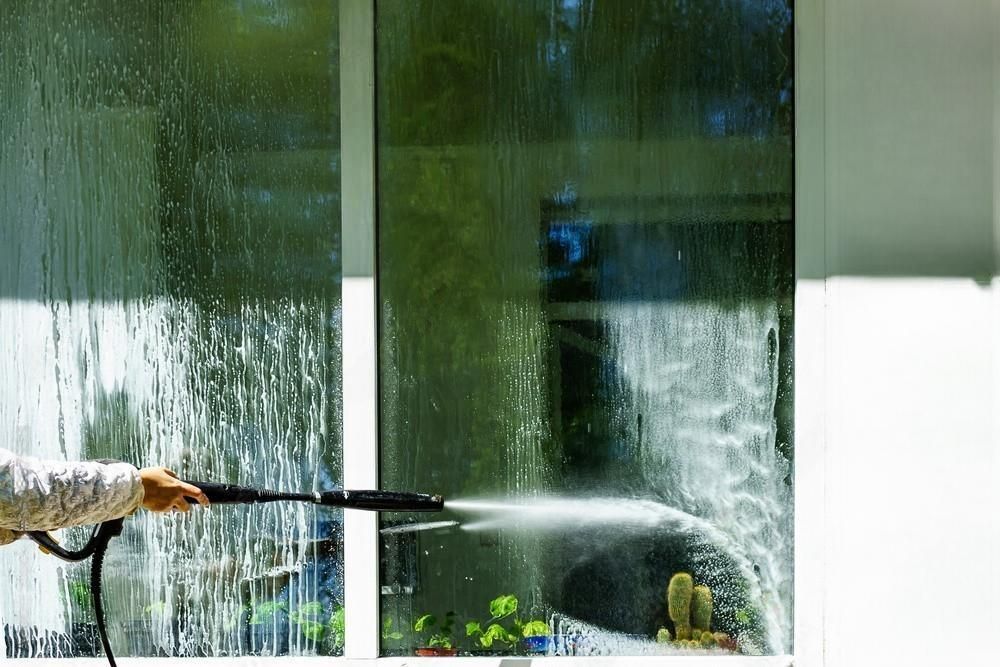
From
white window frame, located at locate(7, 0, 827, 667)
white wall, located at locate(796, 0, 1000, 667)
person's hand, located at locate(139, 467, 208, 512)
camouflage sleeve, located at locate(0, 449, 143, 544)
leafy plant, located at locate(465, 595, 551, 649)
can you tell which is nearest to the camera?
camouflage sleeve, located at locate(0, 449, 143, 544)

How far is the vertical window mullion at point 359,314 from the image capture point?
3.22 m

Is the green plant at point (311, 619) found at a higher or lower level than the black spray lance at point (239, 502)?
lower

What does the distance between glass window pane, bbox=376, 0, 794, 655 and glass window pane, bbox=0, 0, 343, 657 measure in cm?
28

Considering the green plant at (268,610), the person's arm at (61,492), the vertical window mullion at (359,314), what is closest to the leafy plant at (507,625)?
the vertical window mullion at (359,314)

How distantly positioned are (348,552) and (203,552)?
559 millimetres

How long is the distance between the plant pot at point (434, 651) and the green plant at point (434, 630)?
0.04 feet

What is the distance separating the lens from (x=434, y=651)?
3277mm

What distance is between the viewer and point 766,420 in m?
3.20

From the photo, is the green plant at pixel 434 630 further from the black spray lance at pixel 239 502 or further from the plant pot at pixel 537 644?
the black spray lance at pixel 239 502

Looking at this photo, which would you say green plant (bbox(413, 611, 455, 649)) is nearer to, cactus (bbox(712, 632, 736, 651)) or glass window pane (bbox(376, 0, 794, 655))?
glass window pane (bbox(376, 0, 794, 655))

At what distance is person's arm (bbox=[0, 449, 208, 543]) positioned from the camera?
182cm

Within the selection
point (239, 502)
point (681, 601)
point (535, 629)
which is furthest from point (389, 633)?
point (239, 502)

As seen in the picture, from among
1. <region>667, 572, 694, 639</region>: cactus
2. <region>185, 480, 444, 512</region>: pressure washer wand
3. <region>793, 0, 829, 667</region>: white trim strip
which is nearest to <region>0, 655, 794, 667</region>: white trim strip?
<region>667, 572, 694, 639</region>: cactus

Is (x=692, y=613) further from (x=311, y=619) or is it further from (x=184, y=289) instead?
(x=184, y=289)
